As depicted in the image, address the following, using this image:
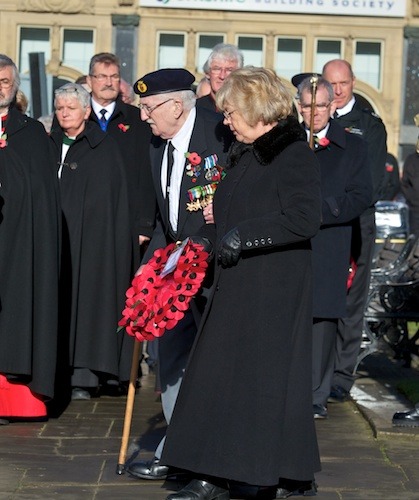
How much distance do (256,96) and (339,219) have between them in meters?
2.47

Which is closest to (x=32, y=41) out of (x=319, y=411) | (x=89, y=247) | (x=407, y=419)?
(x=89, y=247)

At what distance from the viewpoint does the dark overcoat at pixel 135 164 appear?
943 centimetres

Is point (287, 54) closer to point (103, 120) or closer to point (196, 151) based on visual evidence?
point (103, 120)

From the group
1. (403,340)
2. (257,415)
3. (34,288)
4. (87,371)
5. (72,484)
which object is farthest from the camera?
(403,340)

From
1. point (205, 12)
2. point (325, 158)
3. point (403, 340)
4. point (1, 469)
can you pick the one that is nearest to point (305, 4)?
point (205, 12)

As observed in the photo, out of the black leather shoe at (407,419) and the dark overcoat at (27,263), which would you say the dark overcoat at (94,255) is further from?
the black leather shoe at (407,419)

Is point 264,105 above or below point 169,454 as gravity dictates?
above

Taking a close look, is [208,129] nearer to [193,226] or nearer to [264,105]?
[193,226]

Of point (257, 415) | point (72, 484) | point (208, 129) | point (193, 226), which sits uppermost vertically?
point (208, 129)

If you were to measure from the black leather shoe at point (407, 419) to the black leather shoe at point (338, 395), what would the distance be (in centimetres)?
123

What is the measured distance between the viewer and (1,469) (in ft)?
22.6

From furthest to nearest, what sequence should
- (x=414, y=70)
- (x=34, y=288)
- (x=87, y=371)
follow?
(x=414, y=70) < (x=87, y=371) < (x=34, y=288)

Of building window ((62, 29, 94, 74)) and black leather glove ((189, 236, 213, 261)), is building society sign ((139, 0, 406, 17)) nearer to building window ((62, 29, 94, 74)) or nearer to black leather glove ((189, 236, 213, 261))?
building window ((62, 29, 94, 74))

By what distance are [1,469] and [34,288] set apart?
1759 millimetres
